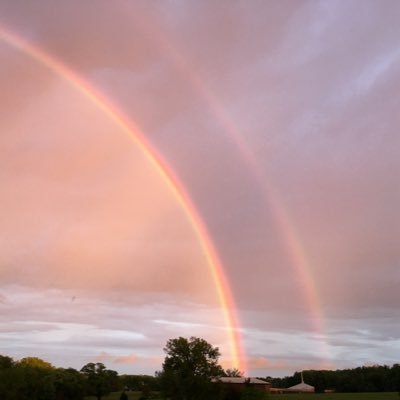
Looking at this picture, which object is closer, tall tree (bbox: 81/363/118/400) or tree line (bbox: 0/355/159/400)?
tree line (bbox: 0/355/159/400)

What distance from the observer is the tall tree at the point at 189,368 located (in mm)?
84062

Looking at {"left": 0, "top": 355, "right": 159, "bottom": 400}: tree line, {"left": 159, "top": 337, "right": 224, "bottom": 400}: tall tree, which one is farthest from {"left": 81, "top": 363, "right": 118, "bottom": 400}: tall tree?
{"left": 159, "top": 337, "right": 224, "bottom": 400}: tall tree

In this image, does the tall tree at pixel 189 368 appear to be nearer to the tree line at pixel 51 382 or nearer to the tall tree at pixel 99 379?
the tree line at pixel 51 382

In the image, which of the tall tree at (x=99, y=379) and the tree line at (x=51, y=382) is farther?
the tall tree at (x=99, y=379)

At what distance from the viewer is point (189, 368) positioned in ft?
284

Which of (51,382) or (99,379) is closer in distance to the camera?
(51,382)

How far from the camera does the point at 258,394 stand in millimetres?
72125

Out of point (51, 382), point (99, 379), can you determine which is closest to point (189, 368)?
point (51, 382)

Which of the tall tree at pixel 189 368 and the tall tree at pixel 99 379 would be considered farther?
the tall tree at pixel 99 379

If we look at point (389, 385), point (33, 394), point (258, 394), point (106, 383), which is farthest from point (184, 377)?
point (389, 385)

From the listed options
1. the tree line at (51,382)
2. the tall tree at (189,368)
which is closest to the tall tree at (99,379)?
the tree line at (51,382)

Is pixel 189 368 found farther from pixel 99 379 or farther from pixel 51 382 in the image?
pixel 99 379

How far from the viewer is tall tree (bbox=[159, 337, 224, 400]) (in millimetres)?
84062

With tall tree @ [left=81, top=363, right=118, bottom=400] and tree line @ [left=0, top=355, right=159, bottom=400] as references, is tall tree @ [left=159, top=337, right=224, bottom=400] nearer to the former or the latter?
tree line @ [left=0, top=355, right=159, bottom=400]
